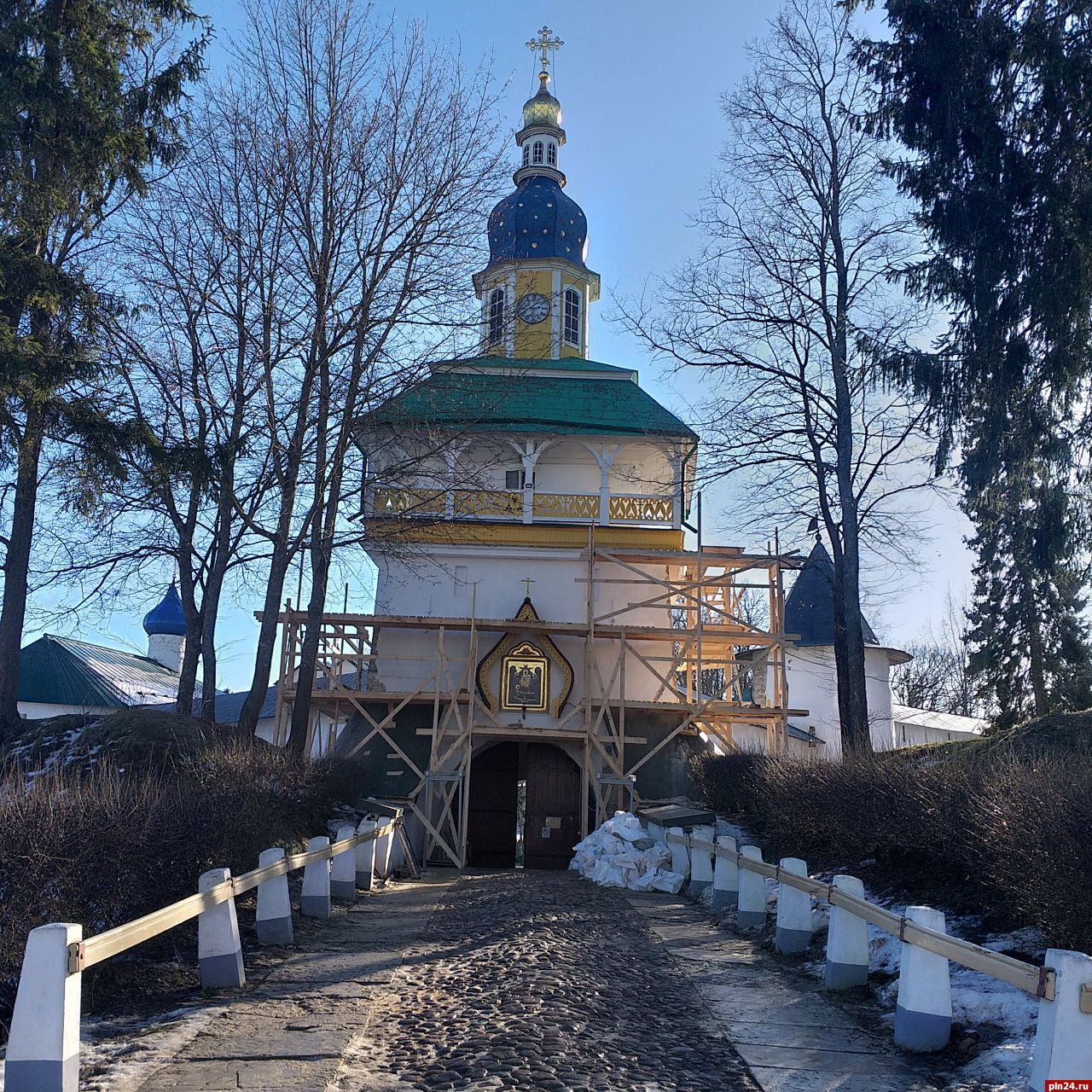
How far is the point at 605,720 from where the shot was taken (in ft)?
73.1

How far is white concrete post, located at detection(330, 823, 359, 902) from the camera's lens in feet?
32.9

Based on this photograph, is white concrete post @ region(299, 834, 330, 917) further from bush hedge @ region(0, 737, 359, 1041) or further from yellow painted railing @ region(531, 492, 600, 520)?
yellow painted railing @ region(531, 492, 600, 520)

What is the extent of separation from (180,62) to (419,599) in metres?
11.7

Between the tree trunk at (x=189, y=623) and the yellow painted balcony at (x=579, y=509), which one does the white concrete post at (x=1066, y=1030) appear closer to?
the tree trunk at (x=189, y=623)

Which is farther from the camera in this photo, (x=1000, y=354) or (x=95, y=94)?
(x=95, y=94)

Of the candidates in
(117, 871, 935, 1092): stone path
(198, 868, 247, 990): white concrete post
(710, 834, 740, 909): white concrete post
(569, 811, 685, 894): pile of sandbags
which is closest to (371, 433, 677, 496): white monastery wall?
(569, 811, 685, 894): pile of sandbags

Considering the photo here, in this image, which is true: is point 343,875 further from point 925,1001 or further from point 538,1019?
point 925,1001

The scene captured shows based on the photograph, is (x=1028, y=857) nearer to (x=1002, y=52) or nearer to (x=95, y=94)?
(x=1002, y=52)

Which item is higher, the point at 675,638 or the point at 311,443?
the point at 311,443

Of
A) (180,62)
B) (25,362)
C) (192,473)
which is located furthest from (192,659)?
(180,62)

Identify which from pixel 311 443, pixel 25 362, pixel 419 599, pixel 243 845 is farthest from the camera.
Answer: pixel 419 599

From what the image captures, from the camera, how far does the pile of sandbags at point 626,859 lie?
13078 millimetres

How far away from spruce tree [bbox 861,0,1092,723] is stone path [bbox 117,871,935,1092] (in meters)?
7.84

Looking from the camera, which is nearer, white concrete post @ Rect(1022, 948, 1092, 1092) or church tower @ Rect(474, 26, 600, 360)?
white concrete post @ Rect(1022, 948, 1092, 1092)
